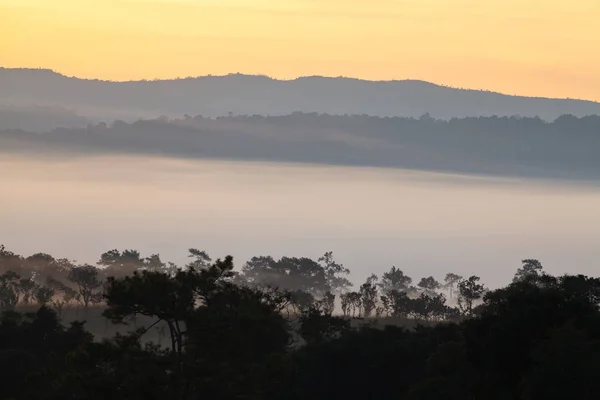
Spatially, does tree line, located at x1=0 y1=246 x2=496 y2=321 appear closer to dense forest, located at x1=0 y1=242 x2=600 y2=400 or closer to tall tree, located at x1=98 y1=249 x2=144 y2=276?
tall tree, located at x1=98 y1=249 x2=144 y2=276

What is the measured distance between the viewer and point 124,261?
187875mm

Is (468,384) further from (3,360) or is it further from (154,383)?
(3,360)

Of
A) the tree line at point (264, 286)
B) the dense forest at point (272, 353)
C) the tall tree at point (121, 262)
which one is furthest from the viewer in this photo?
the tall tree at point (121, 262)

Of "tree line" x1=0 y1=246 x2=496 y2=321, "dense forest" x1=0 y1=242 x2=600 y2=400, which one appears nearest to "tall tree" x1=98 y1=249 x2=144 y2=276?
"tree line" x1=0 y1=246 x2=496 y2=321

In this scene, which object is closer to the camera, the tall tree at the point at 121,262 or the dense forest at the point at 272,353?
the dense forest at the point at 272,353

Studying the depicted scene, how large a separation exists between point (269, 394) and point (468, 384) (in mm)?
7635

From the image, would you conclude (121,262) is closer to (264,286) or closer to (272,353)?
(264,286)

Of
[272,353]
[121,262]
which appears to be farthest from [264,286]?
[272,353]

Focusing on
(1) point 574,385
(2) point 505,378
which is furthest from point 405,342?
(1) point 574,385

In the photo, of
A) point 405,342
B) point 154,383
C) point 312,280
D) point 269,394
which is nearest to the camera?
point 154,383

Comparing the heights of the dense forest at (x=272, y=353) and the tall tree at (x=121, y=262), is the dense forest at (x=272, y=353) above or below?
below

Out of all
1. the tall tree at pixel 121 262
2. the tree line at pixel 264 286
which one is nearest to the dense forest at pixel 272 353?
the tree line at pixel 264 286

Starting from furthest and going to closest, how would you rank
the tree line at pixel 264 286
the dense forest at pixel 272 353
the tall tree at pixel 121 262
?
the tall tree at pixel 121 262 < the tree line at pixel 264 286 < the dense forest at pixel 272 353

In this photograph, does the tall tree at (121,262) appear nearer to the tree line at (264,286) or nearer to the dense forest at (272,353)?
the tree line at (264,286)
